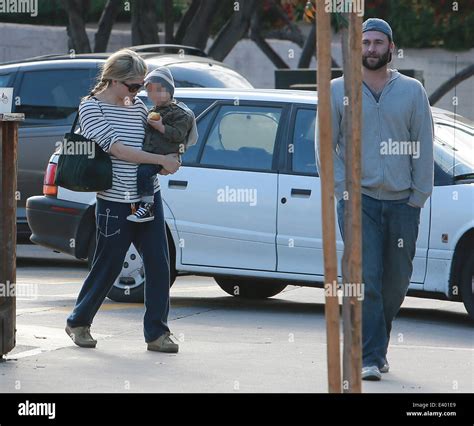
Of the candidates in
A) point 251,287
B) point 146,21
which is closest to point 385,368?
point 251,287

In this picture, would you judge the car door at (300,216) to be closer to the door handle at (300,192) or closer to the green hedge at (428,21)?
the door handle at (300,192)

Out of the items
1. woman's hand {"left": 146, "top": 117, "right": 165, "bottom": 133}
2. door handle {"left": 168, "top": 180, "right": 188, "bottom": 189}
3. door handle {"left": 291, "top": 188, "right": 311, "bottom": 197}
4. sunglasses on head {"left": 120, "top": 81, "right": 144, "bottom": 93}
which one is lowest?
door handle {"left": 168, "top": 180, "right": 188, "bottom": 189}

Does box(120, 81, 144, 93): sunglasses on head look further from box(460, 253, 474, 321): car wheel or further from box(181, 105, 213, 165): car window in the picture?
box(460, 253, 474, 321): car wheel

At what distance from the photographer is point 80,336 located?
8477 mm

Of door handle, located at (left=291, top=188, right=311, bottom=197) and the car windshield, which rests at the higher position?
the car windshield

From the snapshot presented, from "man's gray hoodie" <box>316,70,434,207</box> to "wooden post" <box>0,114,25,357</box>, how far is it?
180 cm

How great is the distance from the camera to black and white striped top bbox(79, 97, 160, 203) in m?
8.28

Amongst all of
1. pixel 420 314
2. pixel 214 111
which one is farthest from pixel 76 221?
pixel 420 314

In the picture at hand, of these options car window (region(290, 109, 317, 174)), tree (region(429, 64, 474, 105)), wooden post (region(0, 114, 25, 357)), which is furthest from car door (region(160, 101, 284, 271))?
tree (region(429, 64, 474, 105))

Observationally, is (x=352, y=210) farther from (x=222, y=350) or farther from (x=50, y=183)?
(x=50, y=183)

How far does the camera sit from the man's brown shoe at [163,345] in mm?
8398
